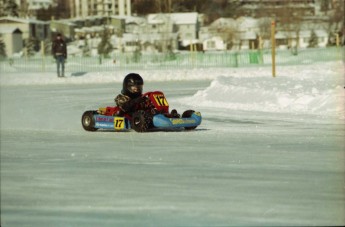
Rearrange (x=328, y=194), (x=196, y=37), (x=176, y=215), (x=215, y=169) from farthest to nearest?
(x=196, y=37) < (x=215, y=169) < (x=328, y=194) < (x=176, y=215)

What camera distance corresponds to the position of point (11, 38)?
72188 millimetres

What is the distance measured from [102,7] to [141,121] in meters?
106

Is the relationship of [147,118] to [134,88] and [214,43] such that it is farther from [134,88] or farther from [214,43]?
[214,43]

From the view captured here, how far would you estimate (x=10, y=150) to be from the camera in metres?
8.68

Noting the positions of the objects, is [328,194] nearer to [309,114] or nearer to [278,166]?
[278,166]

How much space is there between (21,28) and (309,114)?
231 feet

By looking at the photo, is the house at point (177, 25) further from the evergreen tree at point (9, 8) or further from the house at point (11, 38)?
the evergreen tree at point (9, 8)

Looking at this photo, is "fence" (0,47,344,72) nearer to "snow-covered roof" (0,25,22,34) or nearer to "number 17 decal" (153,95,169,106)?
"number 17 decal" (153,95,169,106)

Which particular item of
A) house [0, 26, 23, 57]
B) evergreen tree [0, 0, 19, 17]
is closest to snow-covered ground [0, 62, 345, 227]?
house [0, 26, 23, 57]

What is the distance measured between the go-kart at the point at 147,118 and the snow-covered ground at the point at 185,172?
199 mm

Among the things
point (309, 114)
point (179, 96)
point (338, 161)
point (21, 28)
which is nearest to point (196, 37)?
point (21, 28)

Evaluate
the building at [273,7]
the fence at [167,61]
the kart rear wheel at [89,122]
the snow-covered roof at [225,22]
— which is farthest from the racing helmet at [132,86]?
the snow-covered roof at [225,22]

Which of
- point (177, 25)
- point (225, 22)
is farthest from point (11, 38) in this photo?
point (225, 22)

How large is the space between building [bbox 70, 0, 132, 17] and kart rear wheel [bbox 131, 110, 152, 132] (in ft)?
313
